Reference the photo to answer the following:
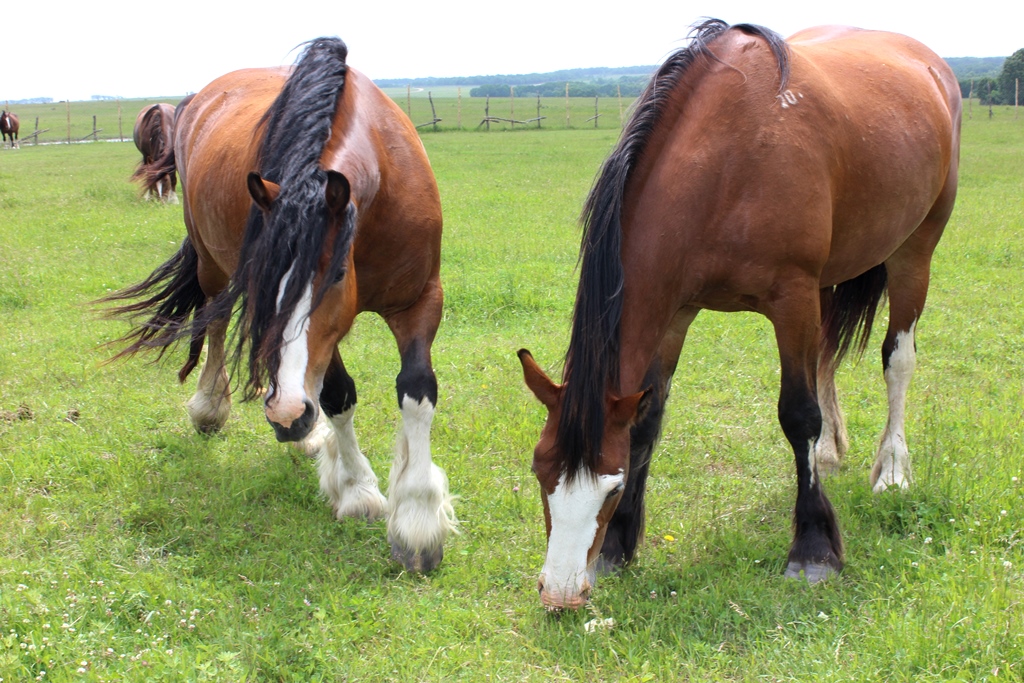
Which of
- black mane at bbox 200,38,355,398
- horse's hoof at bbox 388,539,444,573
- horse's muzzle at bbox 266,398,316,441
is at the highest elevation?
black mane at bbox 200,38,355,398

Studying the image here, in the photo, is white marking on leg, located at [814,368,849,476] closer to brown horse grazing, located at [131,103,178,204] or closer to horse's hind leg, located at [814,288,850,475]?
horse's hind leg, located at [814,288,850,475]

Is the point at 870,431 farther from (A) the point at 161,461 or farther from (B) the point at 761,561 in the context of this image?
(A) the point at 161,461

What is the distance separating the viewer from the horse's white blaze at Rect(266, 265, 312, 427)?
109 inches

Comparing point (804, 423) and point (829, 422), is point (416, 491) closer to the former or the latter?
point (804, 423)

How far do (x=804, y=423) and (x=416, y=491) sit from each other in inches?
64.5

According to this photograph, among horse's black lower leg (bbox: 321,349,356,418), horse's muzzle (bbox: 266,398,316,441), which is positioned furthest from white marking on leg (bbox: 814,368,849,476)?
horse's muzzle (bbox: 266,398,316,441)

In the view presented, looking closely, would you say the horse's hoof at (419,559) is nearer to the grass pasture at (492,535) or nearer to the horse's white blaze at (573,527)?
the grass pasture at (492,535)

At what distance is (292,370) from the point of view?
279 centimetres

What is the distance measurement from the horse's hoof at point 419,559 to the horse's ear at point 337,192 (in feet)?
4.90

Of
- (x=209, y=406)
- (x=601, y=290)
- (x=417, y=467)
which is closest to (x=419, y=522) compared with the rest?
(x=417, y=467)

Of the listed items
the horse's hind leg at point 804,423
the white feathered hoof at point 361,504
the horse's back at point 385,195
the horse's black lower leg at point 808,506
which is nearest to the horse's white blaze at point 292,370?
the horse's back at point 385,195

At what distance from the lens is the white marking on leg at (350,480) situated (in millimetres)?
3998

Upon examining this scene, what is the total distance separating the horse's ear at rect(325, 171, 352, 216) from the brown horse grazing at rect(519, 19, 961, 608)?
789 millimetres

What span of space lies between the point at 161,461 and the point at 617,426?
2.86 meters
